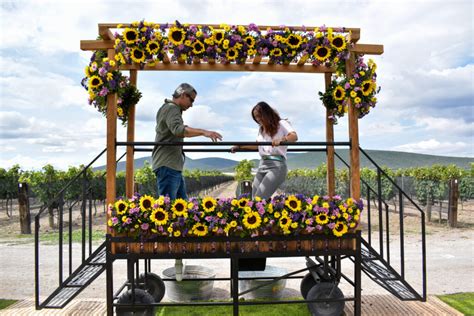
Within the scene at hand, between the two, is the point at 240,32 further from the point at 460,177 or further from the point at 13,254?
the point at 460,177

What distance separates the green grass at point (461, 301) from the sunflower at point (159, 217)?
346 cm

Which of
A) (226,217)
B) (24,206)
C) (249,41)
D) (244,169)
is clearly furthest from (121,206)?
(244,169)

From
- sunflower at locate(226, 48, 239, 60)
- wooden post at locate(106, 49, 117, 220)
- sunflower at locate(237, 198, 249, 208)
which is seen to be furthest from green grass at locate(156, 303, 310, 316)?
sunflower at locate(226, 48, 239, 60)

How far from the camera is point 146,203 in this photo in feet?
12.9

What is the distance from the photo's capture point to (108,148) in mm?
4023

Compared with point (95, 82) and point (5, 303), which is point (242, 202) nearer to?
point (95, 82)

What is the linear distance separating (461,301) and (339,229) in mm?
2492

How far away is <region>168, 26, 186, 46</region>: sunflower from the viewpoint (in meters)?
4.07

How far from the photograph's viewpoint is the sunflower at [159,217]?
388 centimetres

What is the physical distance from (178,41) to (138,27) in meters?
0.38

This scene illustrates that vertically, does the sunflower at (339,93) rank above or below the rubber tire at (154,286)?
above

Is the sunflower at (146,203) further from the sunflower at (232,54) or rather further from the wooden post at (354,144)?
the wooden post at (354,144)

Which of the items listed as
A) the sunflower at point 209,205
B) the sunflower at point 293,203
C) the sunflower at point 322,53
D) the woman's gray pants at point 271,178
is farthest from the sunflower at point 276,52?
the sunflower at point 209,205

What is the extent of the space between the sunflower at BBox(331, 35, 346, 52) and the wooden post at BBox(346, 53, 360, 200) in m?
0.17
